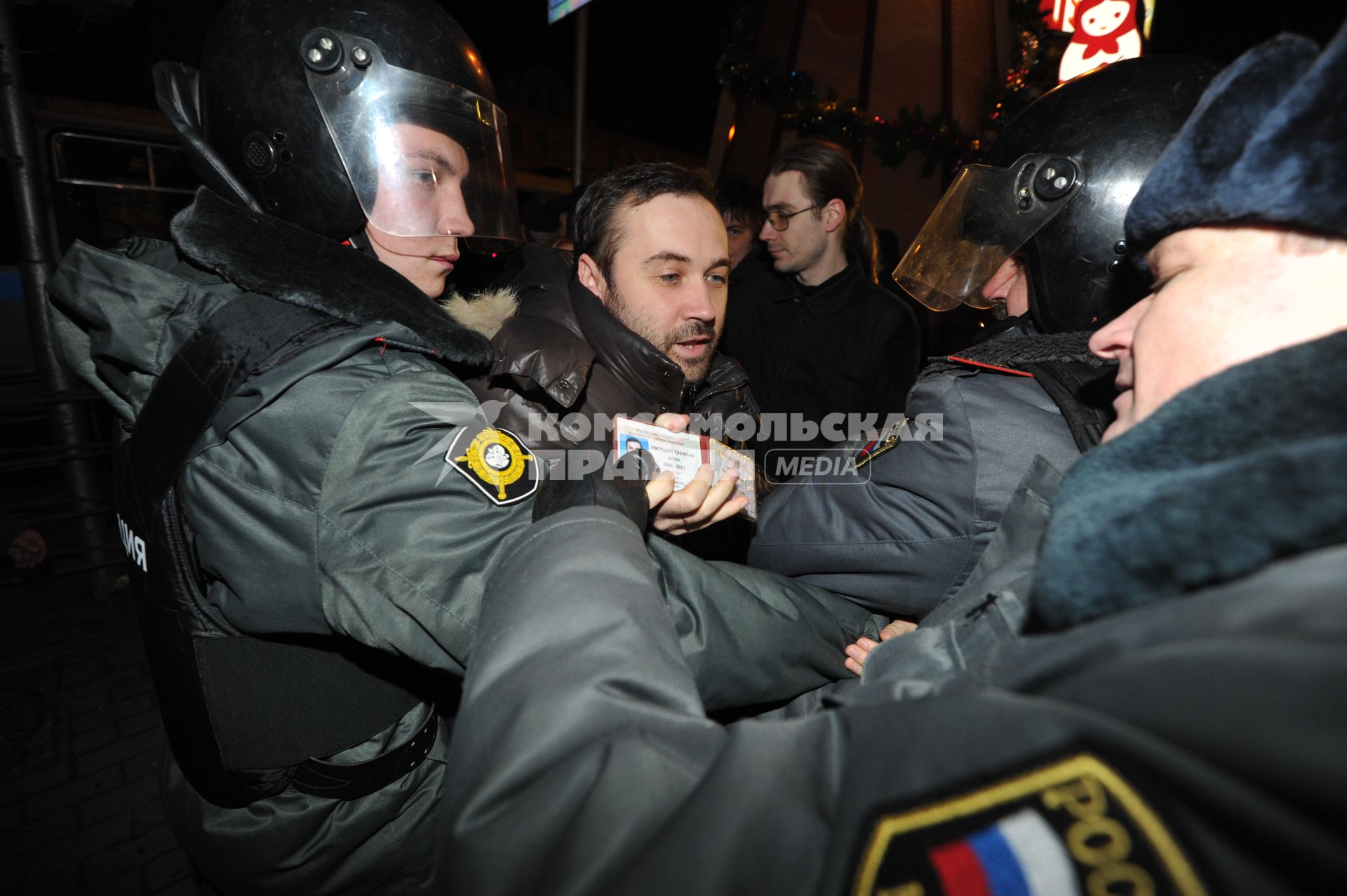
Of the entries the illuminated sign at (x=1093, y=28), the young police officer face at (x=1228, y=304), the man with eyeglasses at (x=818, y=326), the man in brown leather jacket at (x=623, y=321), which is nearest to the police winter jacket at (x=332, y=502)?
the man in brown leather jacket at (x=623, y=321)

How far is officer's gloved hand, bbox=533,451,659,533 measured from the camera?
108 centimetres

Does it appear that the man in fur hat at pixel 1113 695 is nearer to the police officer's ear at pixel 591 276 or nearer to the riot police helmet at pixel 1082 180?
the riot police helmet at pixel 1082 180

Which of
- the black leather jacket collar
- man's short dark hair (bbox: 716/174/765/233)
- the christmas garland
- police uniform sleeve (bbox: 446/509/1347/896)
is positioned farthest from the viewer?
the christmas garland

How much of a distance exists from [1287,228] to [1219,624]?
58cm

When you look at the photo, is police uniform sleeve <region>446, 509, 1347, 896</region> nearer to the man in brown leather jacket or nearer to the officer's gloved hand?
the officer's gloved hand

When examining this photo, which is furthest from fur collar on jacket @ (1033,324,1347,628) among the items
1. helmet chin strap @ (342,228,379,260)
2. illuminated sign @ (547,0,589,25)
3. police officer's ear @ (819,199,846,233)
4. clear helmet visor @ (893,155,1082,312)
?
illuminated sign @ (547,0,589,25)

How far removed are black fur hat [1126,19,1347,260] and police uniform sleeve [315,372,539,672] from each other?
1.17m

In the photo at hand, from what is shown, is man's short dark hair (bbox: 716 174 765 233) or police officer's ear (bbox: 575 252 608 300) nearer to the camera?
police officer's ear (bbox: 575 252 608 300)

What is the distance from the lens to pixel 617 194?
2568 millimetres

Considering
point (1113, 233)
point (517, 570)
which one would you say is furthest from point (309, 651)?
point (1113, 233)

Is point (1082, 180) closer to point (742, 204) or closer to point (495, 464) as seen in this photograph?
point (495, 464)

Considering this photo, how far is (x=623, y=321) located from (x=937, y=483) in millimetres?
1483

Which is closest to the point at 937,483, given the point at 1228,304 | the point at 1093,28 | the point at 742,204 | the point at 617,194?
the point at 1228,304

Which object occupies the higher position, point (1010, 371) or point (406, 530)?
point (1010, 371)
